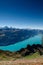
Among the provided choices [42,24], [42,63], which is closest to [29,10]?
[42,24]

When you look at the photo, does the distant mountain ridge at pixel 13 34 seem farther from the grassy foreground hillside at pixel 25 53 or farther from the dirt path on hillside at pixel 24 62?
the dirt path on hillside at pixel 24 62

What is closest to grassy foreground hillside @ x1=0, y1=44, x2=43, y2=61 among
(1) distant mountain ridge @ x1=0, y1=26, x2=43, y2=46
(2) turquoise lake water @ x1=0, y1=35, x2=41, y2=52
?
(2) turquoise lake water @ x1=0, y1=35, x2=41, y2=52

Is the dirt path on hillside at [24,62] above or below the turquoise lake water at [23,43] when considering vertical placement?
below

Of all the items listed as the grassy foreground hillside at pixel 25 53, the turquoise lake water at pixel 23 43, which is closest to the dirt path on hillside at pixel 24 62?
the grassy foreground hillside at pixel 25 53

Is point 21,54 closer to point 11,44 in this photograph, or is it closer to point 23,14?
point 11,44

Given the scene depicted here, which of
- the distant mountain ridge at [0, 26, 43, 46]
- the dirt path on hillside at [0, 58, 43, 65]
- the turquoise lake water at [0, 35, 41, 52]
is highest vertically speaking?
the distant mountain ridge at [0, 26, 43, 46]

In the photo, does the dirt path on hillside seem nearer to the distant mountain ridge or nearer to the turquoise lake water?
the turquoise lake water

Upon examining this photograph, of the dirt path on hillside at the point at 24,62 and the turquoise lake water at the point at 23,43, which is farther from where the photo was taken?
the turquoise lake water at the point at 23,43

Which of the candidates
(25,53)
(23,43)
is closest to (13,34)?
(23,43)
